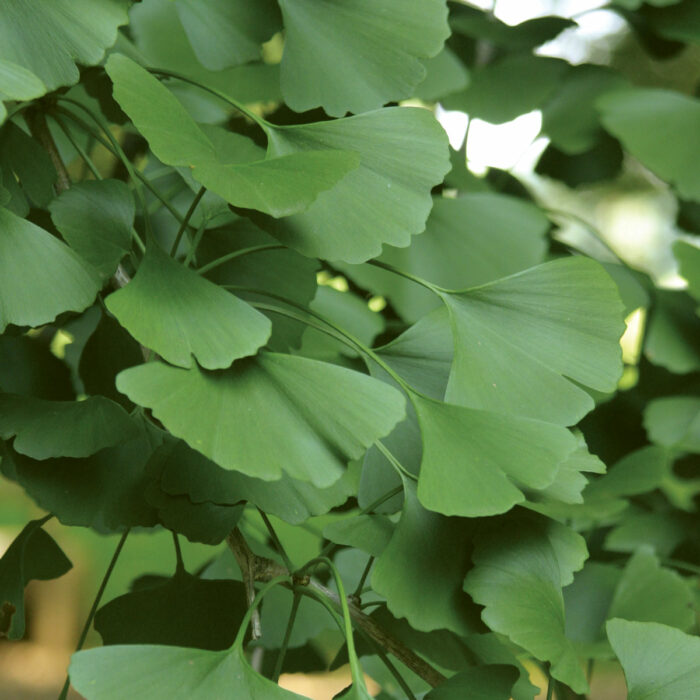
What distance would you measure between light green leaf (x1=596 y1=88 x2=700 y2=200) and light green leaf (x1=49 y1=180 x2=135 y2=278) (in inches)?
18.9

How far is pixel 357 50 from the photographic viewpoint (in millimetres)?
348

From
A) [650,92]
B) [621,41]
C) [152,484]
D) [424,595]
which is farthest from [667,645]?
[621,41]

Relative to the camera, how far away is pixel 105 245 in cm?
33

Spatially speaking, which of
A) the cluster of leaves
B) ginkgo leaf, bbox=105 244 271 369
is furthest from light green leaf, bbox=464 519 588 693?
ginkgo leaf, bbox=105 244 271 369

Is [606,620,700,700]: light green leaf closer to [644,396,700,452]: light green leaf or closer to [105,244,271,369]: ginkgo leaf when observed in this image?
[105,244,271,369]: ginkgo leaf

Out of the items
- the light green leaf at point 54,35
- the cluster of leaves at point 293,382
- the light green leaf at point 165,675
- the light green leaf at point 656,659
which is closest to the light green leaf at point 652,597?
the cluster of leaves at point 293,382

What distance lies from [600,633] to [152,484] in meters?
0.32

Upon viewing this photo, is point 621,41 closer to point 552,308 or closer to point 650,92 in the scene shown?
point 650,92

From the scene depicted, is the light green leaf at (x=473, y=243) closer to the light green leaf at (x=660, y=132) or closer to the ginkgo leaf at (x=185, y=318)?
the light green leaf at (x=660, y=132)

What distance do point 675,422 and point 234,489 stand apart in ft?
1.63

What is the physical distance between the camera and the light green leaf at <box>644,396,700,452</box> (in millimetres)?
690

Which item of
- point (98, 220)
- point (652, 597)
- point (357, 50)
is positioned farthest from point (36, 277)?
point (652, 597)

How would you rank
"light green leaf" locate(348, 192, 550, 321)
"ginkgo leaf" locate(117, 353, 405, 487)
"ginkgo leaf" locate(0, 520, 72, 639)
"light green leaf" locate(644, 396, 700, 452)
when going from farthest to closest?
"light green leaf" locate(644, 396, 700, 452), "light green leaf" locate(348, 192, 550, 321), "ginkgo leaf" locate(0, 520, 72, 639), "ginkgo leaf" locate(117, 353, 405, 487)

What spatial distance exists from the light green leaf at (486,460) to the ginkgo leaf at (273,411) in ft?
0.09
